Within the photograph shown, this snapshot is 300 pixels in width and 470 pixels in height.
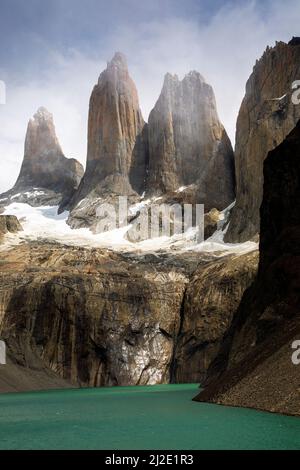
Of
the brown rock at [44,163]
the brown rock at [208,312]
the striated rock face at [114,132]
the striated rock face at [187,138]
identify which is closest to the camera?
the brown rock at [208,312]

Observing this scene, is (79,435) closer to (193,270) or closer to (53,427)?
(53,427)

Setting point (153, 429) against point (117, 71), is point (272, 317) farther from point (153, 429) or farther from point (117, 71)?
point (117, 71)

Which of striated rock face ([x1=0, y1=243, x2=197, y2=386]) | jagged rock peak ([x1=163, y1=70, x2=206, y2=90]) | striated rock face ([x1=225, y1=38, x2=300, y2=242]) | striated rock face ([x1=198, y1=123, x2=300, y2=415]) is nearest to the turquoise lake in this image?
striated rock face ([x1=198, y1=123, x2=300, y2=415])

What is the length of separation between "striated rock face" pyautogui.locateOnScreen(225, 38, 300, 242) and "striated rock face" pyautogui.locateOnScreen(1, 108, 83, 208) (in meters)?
56.1

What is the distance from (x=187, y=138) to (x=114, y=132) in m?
15.1

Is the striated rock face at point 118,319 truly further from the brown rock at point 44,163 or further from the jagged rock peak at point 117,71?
the brown rock at point 44,163

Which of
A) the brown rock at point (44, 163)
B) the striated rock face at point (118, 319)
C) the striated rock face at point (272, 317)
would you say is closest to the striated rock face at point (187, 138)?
the brown rock at point (44, 163)

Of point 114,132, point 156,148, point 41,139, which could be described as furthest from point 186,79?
point 41,139

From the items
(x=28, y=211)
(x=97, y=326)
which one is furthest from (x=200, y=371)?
(x=28, y=211)

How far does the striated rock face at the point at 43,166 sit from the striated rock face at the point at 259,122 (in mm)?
56056

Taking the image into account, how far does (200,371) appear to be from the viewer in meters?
66.4

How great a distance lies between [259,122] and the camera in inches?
3733

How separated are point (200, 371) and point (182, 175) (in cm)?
6111

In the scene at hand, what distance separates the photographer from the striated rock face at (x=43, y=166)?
491 feet
